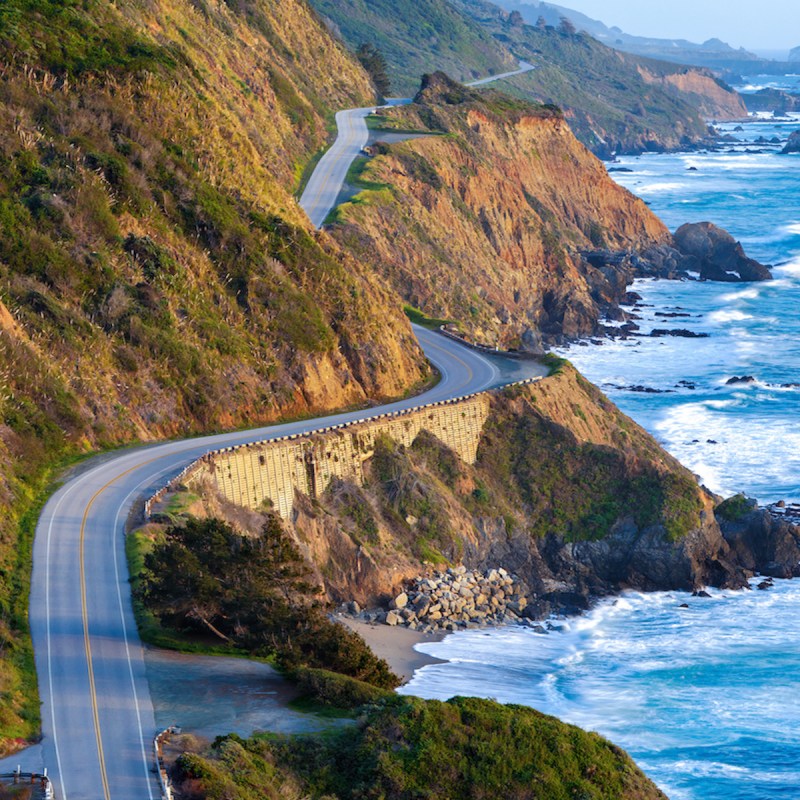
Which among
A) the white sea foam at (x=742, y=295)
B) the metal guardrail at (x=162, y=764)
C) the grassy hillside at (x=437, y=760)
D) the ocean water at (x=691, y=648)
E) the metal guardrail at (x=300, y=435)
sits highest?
the metal guardrail at (x=300, y=435)

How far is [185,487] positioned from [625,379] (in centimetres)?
4141

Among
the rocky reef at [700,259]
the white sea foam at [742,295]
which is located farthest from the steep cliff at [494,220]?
the white sea foam at [742,295]

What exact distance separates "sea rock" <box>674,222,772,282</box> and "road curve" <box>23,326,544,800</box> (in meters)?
65.5

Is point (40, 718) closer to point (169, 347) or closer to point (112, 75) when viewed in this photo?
point (169, 347)

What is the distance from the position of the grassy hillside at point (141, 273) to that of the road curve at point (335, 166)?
452 inches

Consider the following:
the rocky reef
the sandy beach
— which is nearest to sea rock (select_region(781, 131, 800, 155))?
the rocky reef

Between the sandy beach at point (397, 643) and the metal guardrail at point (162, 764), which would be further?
the sandy beach at point (397, 643)

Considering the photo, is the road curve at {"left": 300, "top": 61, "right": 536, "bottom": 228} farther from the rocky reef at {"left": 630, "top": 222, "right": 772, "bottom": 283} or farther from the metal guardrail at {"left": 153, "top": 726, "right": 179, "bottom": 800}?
the metal guardrail at {"left": 153, "top": 726, "right": 179, "bottom": 800}

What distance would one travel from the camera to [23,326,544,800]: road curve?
25.8 metres

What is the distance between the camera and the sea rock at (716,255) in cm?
10606

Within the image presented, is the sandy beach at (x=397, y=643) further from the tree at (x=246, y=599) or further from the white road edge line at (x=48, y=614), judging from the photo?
the white road edge line at (x=48, y=614)

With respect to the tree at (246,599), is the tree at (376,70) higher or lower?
higher

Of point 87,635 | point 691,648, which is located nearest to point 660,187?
point 691,648

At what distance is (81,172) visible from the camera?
163ft
